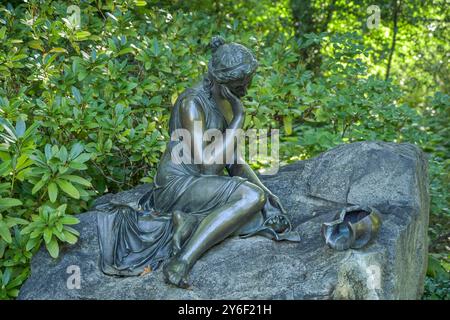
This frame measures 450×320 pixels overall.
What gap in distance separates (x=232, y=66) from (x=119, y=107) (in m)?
1.59

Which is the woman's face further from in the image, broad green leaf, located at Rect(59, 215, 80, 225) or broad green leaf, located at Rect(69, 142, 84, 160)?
broad green leaf, located at Rect(59, 215, 80, 225)

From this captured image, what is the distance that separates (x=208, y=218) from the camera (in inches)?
176

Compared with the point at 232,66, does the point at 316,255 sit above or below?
below

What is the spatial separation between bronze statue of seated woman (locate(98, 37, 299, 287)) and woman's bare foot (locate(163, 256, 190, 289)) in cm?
9

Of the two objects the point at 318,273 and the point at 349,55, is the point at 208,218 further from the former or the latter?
the point at 349,55

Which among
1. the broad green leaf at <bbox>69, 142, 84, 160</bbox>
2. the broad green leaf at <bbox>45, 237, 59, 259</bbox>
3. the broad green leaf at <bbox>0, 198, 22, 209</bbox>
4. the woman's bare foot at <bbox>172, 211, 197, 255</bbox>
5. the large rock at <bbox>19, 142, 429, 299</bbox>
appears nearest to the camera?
the large rock at <bbox>19, 142, 429, 299</bbox>

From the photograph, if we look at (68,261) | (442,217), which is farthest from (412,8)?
(68,261)

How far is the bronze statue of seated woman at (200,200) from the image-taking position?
14.8ft

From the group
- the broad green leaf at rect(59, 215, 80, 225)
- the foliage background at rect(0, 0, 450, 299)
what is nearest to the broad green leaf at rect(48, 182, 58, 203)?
the foliage background at rect(0, 0, 450, 299)

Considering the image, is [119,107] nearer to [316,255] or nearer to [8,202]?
[8,202]

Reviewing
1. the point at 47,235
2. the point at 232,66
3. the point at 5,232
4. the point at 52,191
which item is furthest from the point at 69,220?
the point at 232,66

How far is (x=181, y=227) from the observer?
4.55 m

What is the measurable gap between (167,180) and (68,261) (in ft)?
2.78

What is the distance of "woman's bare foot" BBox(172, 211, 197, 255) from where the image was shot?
450 cm
